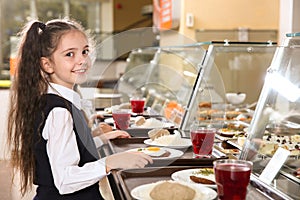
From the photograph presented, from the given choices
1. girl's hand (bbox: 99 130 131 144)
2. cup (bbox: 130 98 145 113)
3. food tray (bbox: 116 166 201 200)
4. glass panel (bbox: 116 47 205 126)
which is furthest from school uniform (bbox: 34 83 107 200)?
cup (bbox: 130 98 145 113)

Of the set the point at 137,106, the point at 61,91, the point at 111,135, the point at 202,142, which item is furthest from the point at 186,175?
the point at 137,106

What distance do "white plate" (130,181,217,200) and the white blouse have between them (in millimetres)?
328

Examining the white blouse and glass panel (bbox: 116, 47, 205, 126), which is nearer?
the white blouse

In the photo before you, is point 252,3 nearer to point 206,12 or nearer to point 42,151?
point 206,12

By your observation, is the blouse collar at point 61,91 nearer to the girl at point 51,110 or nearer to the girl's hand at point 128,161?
the girl at point 51,110

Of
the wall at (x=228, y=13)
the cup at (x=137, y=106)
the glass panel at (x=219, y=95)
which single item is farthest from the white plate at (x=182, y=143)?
the wall at (x=228, y=13)

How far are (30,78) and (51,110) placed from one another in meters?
0.21

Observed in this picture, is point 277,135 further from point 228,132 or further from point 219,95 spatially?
point 219,95

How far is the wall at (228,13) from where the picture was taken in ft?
21.1

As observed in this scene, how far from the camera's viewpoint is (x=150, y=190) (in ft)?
5.04

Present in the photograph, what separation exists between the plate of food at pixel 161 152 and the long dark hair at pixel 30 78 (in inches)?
20.2

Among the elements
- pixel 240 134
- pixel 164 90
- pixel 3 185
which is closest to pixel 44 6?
pixel 164 90

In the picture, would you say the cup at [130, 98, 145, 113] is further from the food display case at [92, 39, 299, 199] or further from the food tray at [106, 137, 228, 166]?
the food tray at [106, 137, 228, 166]

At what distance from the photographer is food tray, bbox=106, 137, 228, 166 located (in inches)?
76.6
